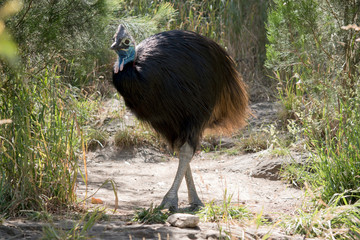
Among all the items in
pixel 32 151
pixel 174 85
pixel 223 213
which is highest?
pixel 174 85

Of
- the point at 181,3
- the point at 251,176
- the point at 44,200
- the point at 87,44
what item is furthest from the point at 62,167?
the point at 181,3

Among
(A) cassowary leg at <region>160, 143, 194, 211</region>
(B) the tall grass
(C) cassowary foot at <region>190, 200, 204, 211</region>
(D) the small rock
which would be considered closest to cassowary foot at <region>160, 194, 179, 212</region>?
(A) cassowary leg at <region>160, 143, 194, 211</region>

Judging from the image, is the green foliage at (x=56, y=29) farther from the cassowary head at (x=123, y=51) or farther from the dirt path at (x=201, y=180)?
the dirt path at (x=201, y=180)

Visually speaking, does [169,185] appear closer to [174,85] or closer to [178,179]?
[178,179]

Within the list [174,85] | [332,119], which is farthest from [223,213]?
[332,119]

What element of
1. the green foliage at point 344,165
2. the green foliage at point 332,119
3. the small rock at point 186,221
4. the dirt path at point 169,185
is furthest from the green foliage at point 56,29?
the green foliage at point 344,165

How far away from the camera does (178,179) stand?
13.1ft

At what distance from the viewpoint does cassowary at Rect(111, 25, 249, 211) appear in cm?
388

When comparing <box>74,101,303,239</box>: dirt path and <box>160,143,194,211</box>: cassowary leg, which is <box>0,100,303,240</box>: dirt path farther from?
<box>160,143,194,211</box>: cassowary leg

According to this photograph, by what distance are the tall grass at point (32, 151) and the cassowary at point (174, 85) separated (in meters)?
0.55

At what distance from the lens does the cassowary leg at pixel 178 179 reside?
3889 mm

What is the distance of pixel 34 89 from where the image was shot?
3770 mm

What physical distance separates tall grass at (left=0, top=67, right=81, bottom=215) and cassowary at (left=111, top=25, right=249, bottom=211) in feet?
1.81

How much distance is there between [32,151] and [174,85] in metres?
1.17
